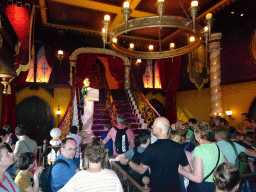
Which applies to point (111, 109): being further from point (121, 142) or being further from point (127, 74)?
point (121, 142)

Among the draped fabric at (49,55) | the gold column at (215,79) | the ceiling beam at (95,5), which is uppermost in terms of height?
the ceiling beam at (95,5)

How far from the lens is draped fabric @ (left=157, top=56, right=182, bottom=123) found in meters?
14.2

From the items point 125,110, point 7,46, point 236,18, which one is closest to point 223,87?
point 236,18

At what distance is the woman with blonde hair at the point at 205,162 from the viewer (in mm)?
2285

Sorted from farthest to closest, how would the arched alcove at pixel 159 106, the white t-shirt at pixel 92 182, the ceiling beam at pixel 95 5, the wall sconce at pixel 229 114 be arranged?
the arched alcove at pixel 159 106 → the wall sconce at pixel 229 114 → the ceiling beam at pixel 95 5 → the white t-shirt at pixel 92 182

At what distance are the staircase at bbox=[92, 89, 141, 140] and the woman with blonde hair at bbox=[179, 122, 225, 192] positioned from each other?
694cm

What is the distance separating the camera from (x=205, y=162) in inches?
92.9

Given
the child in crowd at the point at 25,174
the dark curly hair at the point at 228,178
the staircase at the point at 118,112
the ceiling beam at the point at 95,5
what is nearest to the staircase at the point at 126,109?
the staircase at the point at 118,112

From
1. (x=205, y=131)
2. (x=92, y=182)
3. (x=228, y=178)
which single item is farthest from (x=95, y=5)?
(x=228, y=178)

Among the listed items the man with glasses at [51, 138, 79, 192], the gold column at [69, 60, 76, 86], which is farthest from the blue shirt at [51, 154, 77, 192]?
the gold column at [69, 60, 76, 86]

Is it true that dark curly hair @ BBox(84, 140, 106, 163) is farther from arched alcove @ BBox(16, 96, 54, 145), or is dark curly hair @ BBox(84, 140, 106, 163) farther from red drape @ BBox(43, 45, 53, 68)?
red drape @ BBox(43, 45, 53, 68)

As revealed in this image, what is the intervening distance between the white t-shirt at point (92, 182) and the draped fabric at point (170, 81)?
1303 cm

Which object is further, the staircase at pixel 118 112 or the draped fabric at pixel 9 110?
the staircase at pixel 118 112

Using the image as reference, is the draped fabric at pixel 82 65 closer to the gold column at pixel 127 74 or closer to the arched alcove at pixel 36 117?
the gold column at pixel 127 74
